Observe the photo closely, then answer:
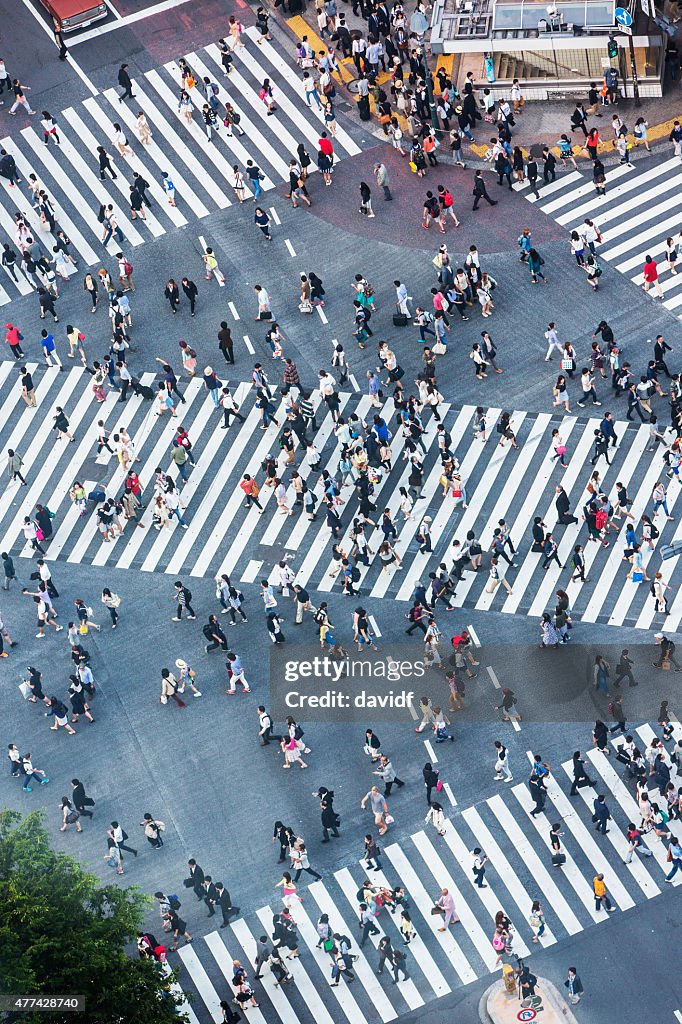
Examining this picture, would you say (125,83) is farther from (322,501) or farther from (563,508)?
(563,508)

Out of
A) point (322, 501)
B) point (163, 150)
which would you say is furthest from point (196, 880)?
point (163, 150)

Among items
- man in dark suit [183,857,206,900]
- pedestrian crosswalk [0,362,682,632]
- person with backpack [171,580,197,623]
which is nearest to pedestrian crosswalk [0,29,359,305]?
pedestrian crosswalk [0,362,682,632]

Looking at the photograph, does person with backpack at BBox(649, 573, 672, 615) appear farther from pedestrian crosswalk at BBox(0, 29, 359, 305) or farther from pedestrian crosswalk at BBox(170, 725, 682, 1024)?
pedestrian crosswalk at BBox(0, 29, 359, 305)

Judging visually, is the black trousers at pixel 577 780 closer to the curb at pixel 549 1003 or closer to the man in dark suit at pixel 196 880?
the curb at pixel 549 1003

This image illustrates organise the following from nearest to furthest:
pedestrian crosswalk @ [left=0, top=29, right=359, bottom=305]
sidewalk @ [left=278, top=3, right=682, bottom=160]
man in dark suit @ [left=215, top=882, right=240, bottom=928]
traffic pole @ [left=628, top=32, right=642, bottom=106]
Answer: man in dark suit @ [left=215, top=882, right=240, bottom=928], pedestrian crosswalk @ [left=0, top=29, right=359, bottom=305], traffic pole @ [left=628, top=32, right=642, bottom=106], sidewalk @ [left=278, top=3, right=682, bottom=160]

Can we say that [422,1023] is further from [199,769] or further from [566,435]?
[566,435]

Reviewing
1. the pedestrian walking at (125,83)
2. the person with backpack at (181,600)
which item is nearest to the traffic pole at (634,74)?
the pedestrian walking at (125,83)
